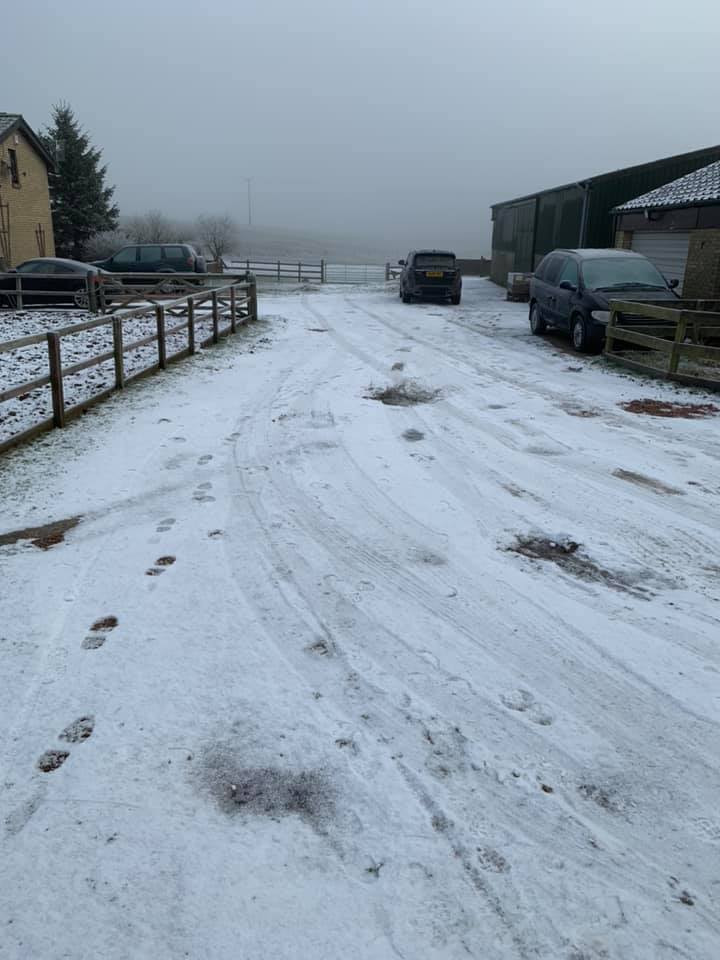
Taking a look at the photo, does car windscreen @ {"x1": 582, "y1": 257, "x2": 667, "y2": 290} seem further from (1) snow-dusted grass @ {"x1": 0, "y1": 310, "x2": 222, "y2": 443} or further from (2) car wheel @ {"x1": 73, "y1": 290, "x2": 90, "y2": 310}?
(2) car wheel @ {"x1": 73, "y1": 290, "x2": 90, "y2": 310}

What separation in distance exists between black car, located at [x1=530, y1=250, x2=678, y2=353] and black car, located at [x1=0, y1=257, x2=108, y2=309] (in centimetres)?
1045

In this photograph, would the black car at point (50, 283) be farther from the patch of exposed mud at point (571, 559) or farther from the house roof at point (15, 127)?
the patch of exposed mud at point (571, 559)

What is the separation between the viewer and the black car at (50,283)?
17.5 meters

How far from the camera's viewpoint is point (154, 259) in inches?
883

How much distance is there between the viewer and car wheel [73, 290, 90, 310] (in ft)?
57.2

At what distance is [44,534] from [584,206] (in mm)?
22441

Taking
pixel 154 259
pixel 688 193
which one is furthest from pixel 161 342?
pixel 688 193

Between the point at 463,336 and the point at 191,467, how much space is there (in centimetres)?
1015

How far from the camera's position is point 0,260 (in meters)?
26.1

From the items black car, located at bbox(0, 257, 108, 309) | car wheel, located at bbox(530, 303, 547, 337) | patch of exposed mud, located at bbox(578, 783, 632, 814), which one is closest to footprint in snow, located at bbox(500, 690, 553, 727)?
patch of exposed mud, located at bbox(578, 783, 632, 814)

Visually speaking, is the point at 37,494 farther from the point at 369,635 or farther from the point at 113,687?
the point at 369,635

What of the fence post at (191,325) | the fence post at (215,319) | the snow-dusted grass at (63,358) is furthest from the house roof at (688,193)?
the fence post at (191,325)

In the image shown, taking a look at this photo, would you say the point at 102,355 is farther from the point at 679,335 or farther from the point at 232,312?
the point at 679,335

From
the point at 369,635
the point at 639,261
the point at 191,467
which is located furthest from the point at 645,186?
the point at 369,635
